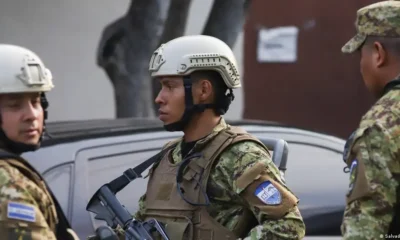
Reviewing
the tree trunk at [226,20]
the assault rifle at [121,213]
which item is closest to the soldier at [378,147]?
the assault rifle at [121,213]

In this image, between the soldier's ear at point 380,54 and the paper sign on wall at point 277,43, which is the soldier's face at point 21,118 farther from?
the paper sign on wall at point 277,43

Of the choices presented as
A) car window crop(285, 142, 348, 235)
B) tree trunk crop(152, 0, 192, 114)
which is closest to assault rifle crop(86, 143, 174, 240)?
car window crop(285, 142, 348, 235)

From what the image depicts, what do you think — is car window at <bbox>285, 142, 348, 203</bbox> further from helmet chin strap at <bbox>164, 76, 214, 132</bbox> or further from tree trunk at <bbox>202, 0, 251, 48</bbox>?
tree trunk at <bbox>202, 0, 251, 48</bbox>

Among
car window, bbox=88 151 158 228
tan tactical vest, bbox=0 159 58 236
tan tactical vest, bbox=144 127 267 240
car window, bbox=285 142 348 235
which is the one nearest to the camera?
tan tactical vest, bbox=0 159 58 236

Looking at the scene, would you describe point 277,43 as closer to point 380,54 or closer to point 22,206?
point 380,54

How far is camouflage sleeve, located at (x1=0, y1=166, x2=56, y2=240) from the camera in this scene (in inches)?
107

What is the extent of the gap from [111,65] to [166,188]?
13.3 ft

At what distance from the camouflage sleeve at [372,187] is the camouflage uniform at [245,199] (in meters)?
0.48

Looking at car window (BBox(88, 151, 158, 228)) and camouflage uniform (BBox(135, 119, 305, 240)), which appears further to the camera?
car window (BBox(88, 151, 158, 228))

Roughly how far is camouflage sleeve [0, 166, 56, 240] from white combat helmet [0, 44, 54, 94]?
1.02 feet

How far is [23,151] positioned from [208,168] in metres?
0.66

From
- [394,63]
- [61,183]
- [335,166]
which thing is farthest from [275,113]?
[394,63]

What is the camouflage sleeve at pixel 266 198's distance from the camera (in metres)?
3.08

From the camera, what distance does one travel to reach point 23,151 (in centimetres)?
299
